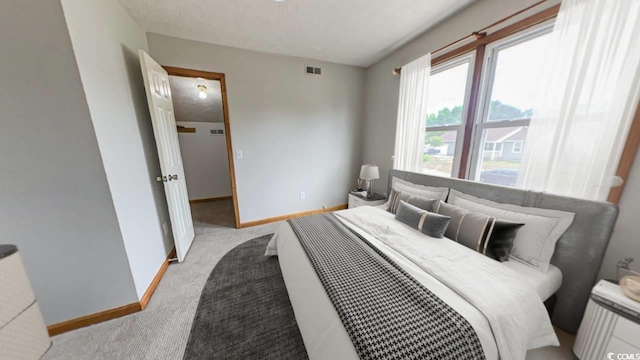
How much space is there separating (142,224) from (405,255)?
7.36 feet

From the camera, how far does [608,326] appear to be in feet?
3.27

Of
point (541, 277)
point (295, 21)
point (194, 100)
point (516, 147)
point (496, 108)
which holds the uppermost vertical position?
point (295, 21)

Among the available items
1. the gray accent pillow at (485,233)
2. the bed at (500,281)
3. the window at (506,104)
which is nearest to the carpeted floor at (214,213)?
the bed at (500,281)

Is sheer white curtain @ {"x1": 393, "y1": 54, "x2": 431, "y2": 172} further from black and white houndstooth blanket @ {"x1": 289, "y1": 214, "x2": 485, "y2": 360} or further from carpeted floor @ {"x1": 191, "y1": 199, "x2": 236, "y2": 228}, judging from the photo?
carpeted floor @ {"x1": 191, "y1": 199, "x2": 236, "y2": 228}

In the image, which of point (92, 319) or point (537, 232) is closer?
point (537, 232)

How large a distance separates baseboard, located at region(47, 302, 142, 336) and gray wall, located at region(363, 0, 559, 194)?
3213mm

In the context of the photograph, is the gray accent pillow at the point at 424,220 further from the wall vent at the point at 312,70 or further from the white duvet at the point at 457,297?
the wall vent at the point at 312,70

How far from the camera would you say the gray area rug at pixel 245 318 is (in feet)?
4.00

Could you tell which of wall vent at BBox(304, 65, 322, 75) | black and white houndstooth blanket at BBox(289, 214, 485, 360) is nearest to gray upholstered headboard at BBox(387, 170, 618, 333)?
black and white houndstooth blanket at BBox(289, 214, 485, 360)

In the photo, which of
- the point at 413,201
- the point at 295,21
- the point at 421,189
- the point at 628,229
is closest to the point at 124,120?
the point at 295,21

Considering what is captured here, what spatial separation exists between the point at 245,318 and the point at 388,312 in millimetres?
1133

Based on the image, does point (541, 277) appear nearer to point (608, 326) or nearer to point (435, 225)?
point (608, 326)

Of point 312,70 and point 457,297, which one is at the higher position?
point 312,70

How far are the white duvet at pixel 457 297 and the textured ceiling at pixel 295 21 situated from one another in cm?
217
